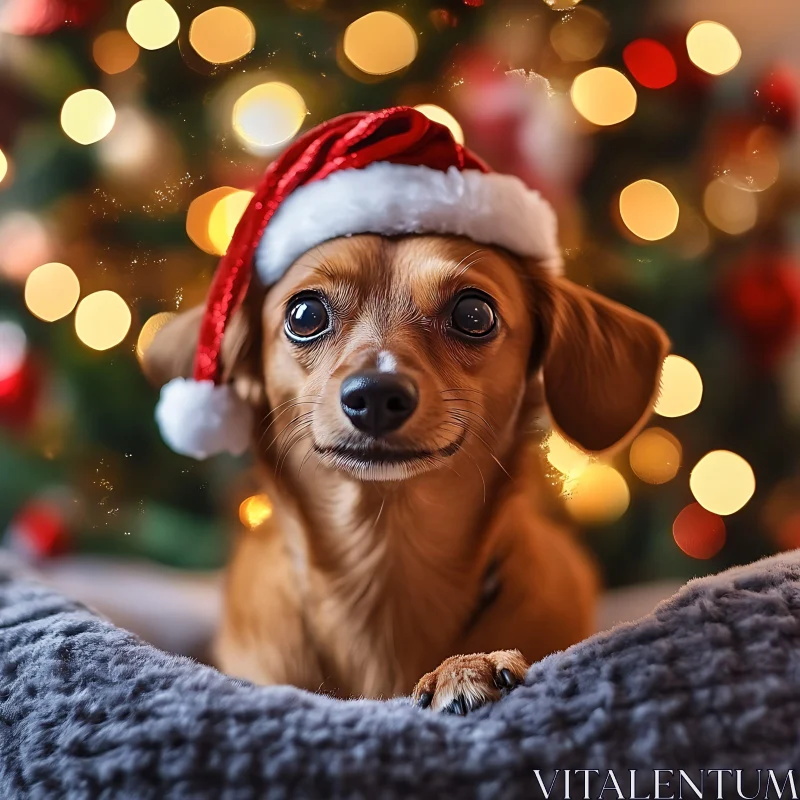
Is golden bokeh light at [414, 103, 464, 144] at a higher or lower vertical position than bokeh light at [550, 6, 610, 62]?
lower

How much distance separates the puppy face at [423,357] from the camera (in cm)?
74

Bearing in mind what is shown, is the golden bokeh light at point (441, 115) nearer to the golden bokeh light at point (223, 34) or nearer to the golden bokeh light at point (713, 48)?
the golden bokeh light at point (223, 34)

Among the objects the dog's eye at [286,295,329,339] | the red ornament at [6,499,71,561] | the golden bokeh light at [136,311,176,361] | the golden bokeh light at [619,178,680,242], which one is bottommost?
the red ornament at [6,499,71,561]

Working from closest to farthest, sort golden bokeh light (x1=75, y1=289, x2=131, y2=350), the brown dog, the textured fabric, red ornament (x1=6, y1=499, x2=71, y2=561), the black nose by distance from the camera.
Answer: the textured fabric
the black nose
the brown dog
golden bokeh light (x1=75, y1=289, x2=131, y2=350)
red ornament (x1=6, y1=499, x2=71, y2=561)

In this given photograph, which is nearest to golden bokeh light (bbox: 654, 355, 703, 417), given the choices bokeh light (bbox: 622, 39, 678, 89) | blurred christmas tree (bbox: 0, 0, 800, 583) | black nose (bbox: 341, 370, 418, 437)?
blurred christmas tree (bbox: 0, 0, 800, 583)

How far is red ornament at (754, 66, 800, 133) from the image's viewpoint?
1.12m

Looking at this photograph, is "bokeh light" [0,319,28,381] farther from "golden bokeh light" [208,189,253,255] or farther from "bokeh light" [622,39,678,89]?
"bokeh light" [622,39,678,89]

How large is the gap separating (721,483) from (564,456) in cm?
42

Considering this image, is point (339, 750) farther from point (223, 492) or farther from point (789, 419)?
point (789, 419)

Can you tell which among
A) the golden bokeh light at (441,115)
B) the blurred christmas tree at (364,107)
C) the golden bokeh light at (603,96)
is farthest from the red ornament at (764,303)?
the golden bokeh light at (441,115)

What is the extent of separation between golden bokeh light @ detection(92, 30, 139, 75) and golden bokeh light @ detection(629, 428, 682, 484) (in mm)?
1023

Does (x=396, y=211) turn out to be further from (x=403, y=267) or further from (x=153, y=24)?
(x=153, y=24)

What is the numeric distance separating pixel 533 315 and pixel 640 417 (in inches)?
6.9

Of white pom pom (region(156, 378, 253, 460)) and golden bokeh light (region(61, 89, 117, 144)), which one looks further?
golden bokeh light (region(61, 89, 117, 144))
